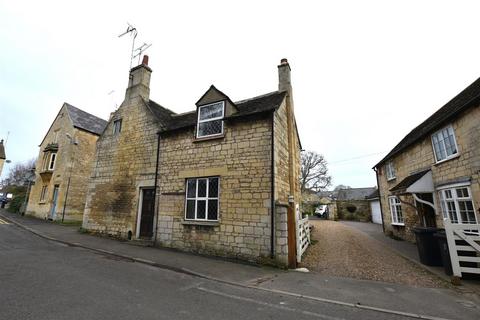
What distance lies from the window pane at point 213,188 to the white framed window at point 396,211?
38.1 ft

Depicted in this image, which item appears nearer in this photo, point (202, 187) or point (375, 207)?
point (202, 187)

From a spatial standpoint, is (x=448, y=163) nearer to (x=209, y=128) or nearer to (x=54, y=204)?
(x=209, y=128)

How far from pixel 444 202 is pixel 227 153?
30.5 ft

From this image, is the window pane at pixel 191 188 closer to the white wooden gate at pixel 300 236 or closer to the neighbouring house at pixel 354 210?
the white wooden gate at pixel 300 236

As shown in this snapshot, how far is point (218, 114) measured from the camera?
9.96 meters

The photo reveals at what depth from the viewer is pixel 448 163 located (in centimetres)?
Result: 912

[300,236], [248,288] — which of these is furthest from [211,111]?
[248,288]

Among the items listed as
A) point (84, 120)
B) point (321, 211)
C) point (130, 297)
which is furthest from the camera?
point (321, 211)

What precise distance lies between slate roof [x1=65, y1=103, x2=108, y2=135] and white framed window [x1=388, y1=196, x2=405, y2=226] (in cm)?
2543

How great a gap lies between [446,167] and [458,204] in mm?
1510

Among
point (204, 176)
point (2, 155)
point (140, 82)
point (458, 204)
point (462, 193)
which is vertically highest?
point (2, 155)

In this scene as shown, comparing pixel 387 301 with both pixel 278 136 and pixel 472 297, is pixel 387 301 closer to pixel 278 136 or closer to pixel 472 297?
pixel 472 297

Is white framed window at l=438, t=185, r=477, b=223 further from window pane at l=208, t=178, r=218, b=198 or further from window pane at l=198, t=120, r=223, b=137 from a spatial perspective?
window pane at l=198, t=120, r=223, b=137

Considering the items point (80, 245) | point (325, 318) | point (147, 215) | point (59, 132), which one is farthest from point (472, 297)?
point (59, 132)
